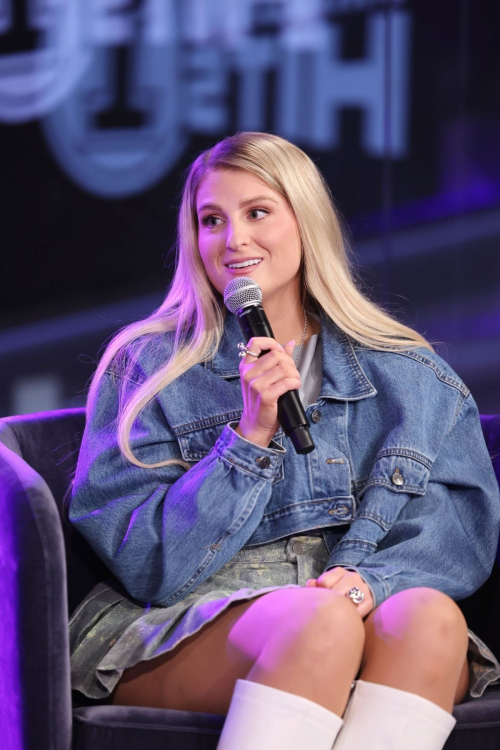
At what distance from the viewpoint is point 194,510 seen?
1243 mm

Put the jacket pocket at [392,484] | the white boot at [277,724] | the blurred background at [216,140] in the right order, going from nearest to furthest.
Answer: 1. the white boot at [277,724]
2. the jacket pocket at [392,484]
3. the blurred background at [216,140]

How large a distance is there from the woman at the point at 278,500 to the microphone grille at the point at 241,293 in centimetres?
9

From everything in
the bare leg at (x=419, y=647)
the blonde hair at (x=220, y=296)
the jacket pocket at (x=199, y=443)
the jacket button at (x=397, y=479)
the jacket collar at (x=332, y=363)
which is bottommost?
the bare leg at (x=419, y=647)

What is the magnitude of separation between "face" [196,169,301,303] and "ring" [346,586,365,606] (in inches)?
19.6

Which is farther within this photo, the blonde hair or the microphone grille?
the blonde hair

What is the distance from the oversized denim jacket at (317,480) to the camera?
127cm

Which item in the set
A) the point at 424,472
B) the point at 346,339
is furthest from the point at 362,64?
the point at 424,472

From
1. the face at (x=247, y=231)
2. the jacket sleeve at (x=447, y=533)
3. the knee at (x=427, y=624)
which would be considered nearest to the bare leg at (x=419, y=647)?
the knee at (x=427, y=624)

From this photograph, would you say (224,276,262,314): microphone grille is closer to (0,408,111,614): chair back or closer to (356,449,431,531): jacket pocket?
(356,449,431,531): jacket pocket

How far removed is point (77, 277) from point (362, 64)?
1163mm

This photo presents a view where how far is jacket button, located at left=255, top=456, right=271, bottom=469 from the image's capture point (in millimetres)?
1246

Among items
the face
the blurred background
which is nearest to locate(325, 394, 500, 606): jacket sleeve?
the face

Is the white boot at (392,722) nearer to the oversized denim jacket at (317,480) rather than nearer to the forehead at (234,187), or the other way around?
the oversized denim jacket at (317,480)

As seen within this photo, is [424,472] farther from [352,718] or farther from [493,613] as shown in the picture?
[352,718]
